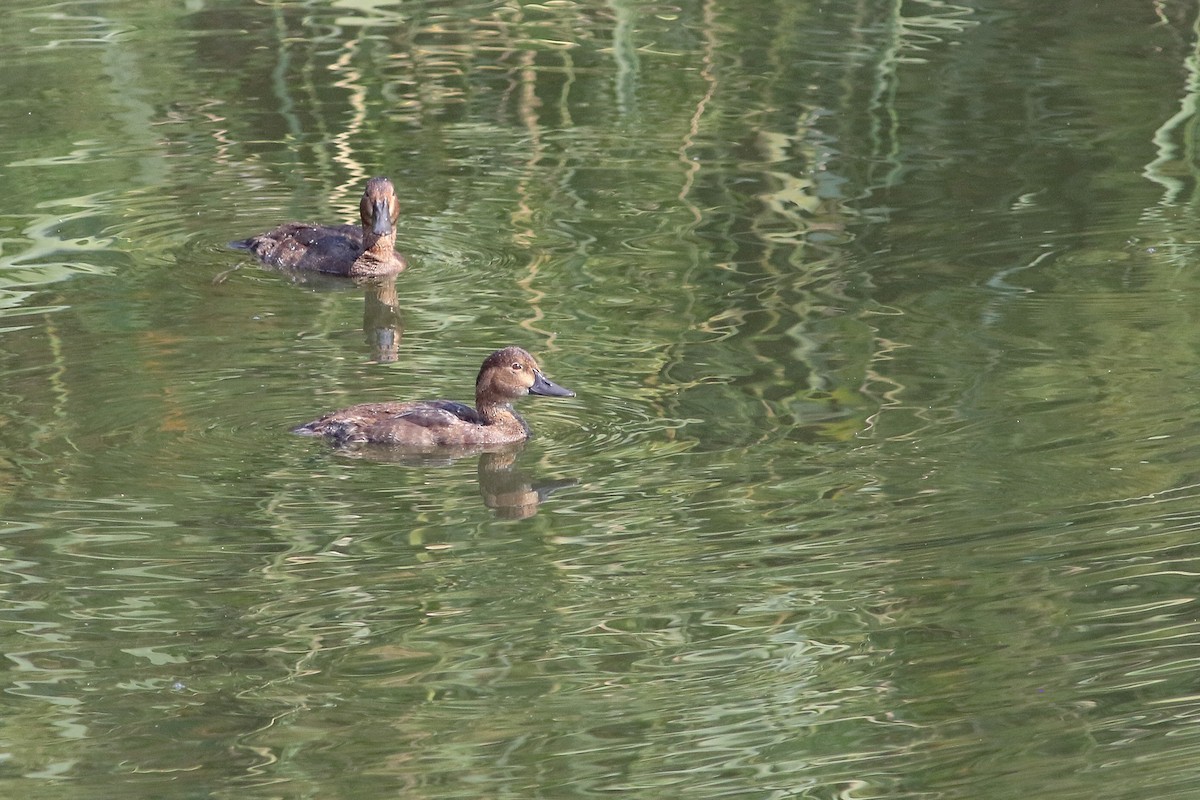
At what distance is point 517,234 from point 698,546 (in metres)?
4.39

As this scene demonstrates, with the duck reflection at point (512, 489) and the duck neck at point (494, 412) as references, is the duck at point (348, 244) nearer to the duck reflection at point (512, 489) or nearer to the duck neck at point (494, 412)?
the duck neck at point (494, 412)

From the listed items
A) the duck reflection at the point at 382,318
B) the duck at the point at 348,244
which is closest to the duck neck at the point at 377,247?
the duck at the point at 348,244

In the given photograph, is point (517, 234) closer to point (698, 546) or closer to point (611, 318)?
point (611, 318)

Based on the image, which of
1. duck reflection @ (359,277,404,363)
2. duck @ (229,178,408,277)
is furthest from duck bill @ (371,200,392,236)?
duck reflection @ (359,277,404,363)

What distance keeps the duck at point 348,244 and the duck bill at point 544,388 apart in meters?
2.66

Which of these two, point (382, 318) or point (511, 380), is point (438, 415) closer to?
point (511, 380)

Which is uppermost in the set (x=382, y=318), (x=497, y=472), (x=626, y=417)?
Answer: (x=626, y=417)

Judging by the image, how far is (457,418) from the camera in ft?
27.7

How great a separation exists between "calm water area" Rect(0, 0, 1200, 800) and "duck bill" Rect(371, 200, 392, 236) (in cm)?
28

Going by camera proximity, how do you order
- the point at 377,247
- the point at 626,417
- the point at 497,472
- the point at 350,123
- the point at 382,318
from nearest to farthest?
the point at 497,472
the point at 626,417
the point at 382,318
the point at 377,247
the point at 350,123

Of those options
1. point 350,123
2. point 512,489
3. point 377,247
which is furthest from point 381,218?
point 512,489

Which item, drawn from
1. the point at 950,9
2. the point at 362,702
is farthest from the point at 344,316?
the point at 950,9

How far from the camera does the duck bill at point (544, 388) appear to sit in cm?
850

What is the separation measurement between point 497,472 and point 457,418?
40 cm
